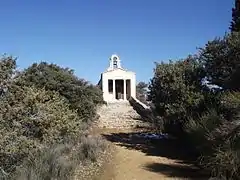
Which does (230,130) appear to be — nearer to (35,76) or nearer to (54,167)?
(54,167)

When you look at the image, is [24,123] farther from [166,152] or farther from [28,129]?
[166,152]

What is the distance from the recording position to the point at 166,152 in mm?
16578

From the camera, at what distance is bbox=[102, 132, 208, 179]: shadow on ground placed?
12875 millimetres

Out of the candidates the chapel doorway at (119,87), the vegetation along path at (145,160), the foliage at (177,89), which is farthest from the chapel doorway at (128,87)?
the foliage at (177,89)

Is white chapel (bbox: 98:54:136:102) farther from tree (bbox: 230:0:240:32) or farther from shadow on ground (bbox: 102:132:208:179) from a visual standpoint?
tree (bbox: 230:0:240:32)

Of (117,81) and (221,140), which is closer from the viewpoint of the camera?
(221,140)

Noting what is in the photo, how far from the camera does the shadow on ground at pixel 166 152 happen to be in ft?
42.2

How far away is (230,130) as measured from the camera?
1044 centimetres

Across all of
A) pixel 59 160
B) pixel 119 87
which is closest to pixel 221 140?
pixel 59 160

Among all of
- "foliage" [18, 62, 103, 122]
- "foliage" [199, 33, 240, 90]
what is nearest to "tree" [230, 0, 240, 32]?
"foliage" [199, 33, 240, 90]

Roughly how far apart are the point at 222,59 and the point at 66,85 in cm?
940

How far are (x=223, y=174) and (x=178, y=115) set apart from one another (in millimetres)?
6619

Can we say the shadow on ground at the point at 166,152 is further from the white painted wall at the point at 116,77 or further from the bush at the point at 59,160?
the white painted wall at the point at 116,77

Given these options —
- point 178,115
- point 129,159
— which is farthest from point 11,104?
point 178,115
